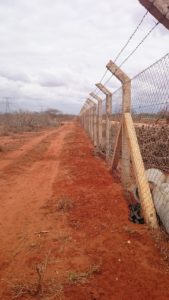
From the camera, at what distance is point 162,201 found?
5520 mm

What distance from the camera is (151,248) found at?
479 centimetres

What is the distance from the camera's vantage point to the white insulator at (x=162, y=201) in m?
Result: 5.26

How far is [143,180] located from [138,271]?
2.22m

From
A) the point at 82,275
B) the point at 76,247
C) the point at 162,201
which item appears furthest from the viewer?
the point at 162,201

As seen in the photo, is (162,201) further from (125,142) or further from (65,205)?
(125,142)

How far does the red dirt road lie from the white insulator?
28 cm

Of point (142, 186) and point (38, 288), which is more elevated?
point (142, 186)

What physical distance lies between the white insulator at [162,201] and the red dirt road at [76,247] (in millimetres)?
283

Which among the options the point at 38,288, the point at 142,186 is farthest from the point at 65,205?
the point at 38,288

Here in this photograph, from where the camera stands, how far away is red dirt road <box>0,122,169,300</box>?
12.4ft

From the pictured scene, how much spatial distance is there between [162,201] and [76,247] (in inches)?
57.9

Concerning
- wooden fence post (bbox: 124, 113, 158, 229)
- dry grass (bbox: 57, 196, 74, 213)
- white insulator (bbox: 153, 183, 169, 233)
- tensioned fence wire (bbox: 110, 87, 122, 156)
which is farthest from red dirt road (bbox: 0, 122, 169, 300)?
Answer: tensioned fence wire (bbox: 110, 87, 122, 156)

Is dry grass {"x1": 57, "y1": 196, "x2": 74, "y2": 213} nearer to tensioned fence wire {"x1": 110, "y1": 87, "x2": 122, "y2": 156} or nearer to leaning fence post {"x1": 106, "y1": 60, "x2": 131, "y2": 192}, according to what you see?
leaning fence post {"x1": 106, "y1": 60, "x2": 131, "y2": 192}

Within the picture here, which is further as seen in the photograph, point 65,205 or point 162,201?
point 65,205
